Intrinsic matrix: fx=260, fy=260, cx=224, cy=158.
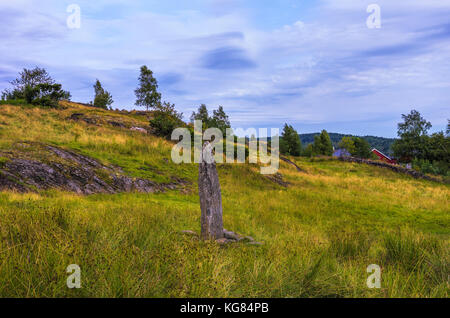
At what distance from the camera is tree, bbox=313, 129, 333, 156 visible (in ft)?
267

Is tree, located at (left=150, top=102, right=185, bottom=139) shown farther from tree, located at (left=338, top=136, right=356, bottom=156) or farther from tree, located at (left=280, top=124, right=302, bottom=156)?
tree, located at (left=338, top=136, right=356, bottom=156)

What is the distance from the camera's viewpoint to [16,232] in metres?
4.34

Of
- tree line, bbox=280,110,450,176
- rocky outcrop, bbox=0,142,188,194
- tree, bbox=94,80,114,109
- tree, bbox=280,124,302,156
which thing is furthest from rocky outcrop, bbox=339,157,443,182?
tree, bbox=94,80,114,109

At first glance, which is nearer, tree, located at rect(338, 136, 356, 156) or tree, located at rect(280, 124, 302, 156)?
tree, located at rect(280, 124, 302, 156)

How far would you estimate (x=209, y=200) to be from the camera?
24.3 feet

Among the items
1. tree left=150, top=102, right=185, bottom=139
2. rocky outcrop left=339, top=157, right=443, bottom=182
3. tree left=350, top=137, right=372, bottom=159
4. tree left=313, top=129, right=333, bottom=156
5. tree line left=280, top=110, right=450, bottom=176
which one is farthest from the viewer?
tree left=350, top=137, right=372, bottom=159

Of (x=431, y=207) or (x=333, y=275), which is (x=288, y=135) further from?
(x=333, y=275)

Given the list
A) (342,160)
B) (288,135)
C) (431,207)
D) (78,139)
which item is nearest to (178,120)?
(78,139)

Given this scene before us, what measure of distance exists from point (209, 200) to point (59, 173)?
8253 millimetres

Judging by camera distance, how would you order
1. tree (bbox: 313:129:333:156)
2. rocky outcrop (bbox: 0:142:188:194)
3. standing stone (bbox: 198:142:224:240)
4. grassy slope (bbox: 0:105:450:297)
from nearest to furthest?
grassy slope (bbox: 0:105:450:297)
standing stone (bbox: 198:142:224:240)
rocky outcrop (bbox: 0:142:188:194)
tree (bbox: 313:129:333:156)

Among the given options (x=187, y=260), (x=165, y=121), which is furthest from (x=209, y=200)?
(x=165, y=121)

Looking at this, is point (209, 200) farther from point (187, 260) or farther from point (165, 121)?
point (165, 121)

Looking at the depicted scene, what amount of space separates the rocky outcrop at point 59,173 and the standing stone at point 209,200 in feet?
22.0

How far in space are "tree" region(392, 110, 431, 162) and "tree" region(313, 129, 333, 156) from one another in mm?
17431
